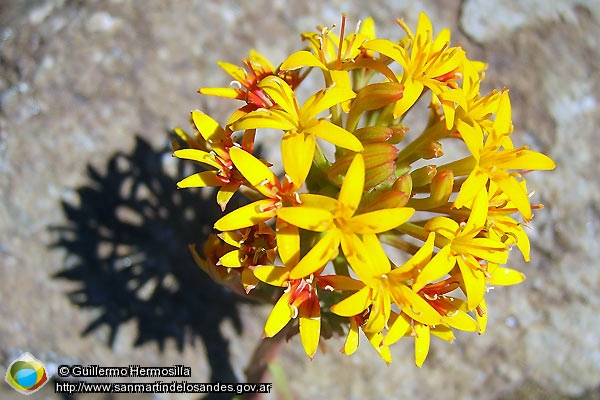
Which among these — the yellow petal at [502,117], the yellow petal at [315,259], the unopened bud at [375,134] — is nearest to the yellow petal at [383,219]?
the yellow petal at [315,259]

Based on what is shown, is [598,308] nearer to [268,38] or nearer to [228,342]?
[228,342]

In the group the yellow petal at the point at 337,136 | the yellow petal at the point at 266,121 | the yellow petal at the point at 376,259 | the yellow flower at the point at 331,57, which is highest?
the yellow flower at the point at 331,57

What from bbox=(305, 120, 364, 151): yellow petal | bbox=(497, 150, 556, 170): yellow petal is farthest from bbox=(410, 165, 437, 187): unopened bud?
bbox=(305, 120, 364, 151): yellow petal

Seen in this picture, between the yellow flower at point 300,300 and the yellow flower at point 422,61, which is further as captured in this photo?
the yellow flower at point 422,61

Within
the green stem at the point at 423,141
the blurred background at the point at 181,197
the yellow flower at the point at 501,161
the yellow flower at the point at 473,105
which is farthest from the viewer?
the blurred background at the point at 181,197

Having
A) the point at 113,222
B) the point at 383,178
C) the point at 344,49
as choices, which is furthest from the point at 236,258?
the point at 113,222

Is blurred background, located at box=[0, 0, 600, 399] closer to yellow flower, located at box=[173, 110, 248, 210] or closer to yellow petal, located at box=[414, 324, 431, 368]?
yellow flower, located at box=[173, 110, 248, 210]

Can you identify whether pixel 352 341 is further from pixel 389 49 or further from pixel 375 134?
pixel 389 49

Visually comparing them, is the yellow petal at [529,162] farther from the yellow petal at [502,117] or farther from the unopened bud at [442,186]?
the unopened bud at [442,186]
